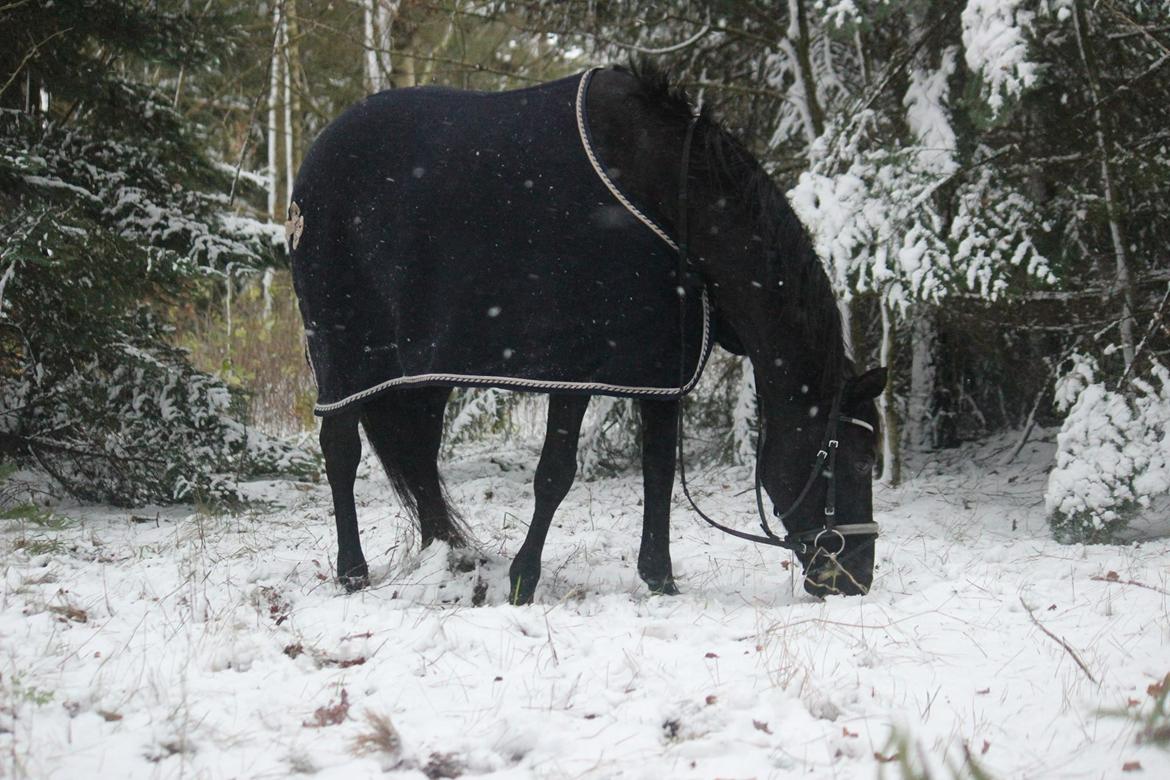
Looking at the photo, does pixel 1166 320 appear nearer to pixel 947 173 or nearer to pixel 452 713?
pixel 947 173

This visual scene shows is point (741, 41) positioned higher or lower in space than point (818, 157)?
higher

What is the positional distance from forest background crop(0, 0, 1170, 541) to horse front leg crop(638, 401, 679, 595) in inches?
78.9

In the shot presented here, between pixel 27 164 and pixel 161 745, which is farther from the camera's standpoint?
pixel 27 164

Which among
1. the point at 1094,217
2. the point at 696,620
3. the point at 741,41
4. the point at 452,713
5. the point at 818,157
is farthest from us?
the point at 741,41

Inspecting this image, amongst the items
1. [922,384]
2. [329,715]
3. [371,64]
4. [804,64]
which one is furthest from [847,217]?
[371,64]

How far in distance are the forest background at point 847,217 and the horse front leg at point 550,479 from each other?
93.2 inches

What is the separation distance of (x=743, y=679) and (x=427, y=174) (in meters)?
2.07

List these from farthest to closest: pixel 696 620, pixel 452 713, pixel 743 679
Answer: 1. pixel 696 620
2. pixel 743 679
3. pixel 452 713

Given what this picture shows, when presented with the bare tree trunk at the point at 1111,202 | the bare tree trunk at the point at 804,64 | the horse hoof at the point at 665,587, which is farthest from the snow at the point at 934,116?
the horse hoof at the point at 665,587

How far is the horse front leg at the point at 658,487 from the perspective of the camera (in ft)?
11.7

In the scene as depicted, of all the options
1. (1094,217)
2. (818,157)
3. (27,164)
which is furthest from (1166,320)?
(27,164)

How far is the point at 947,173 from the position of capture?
16.3 ft

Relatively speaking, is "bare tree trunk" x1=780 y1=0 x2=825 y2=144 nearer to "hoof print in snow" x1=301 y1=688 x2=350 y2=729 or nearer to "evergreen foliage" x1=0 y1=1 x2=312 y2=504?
"evergreen foliage" x1=0 y1=1 x2=312 y2=504

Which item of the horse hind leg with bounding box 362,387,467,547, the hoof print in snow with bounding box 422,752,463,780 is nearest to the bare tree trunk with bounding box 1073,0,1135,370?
the horse hind leg with bounding box 362,387,467,547
